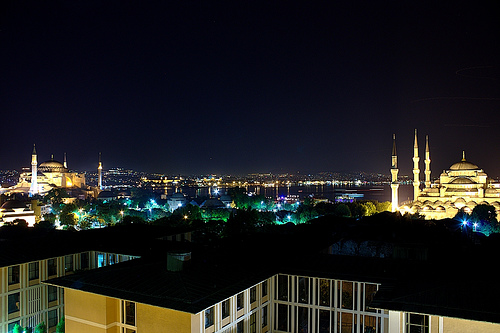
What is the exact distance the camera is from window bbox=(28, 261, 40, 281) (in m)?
12.6

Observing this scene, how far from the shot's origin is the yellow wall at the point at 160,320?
26.1ft

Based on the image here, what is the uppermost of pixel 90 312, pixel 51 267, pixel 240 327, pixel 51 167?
pixel 51 167

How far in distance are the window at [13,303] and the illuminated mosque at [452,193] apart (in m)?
37.8

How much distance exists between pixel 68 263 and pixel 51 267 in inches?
23.2

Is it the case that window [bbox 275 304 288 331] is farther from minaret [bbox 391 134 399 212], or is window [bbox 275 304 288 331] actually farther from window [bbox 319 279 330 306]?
minaret [bbox 391 134 399 212]

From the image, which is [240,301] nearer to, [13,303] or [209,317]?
[209,317]

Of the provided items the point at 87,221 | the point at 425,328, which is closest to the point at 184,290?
the point at 425,328

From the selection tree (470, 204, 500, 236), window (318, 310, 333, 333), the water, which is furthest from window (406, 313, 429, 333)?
the water

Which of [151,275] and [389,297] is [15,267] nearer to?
[151,275]

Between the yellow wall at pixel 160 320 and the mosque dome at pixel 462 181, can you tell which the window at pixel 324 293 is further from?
the mosque dome at pixel 462 181

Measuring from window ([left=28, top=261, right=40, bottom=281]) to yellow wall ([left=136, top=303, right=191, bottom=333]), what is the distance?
5839 millimetres

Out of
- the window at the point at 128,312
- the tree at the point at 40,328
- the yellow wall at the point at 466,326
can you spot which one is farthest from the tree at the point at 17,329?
the yellow wall at the point at 466,326

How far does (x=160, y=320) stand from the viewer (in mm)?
8250

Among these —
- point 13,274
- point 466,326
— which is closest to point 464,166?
point 466,326
